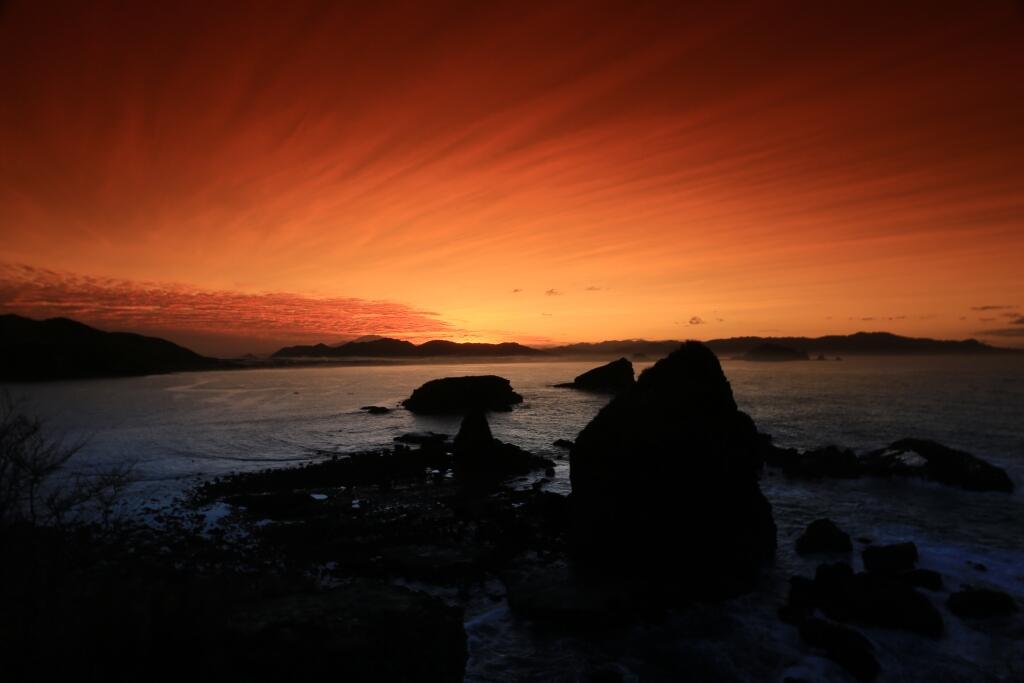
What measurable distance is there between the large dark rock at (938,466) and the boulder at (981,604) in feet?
64.5

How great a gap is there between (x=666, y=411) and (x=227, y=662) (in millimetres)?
15787

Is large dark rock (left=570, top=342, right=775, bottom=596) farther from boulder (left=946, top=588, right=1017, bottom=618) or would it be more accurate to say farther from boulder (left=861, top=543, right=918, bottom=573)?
boulder (left=946, top=588, right=1017, bottom=618)

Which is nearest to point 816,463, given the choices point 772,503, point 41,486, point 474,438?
point 772,503

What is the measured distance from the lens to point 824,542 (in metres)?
21.3

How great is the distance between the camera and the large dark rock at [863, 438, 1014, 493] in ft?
103

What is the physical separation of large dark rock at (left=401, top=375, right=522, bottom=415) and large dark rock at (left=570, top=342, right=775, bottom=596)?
214 ft

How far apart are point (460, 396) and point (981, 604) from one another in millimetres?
76515

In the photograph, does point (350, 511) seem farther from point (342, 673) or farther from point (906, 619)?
point (906, 619)

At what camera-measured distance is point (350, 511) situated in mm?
27703

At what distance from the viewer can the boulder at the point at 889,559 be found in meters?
19.0

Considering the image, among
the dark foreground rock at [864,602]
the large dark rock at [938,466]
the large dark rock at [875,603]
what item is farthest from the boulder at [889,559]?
the large dark rock at [938,466]

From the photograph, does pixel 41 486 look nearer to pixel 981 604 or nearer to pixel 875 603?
pixel 875 603

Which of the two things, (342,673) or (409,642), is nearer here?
(342,673)

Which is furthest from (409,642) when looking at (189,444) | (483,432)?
(189,444)
